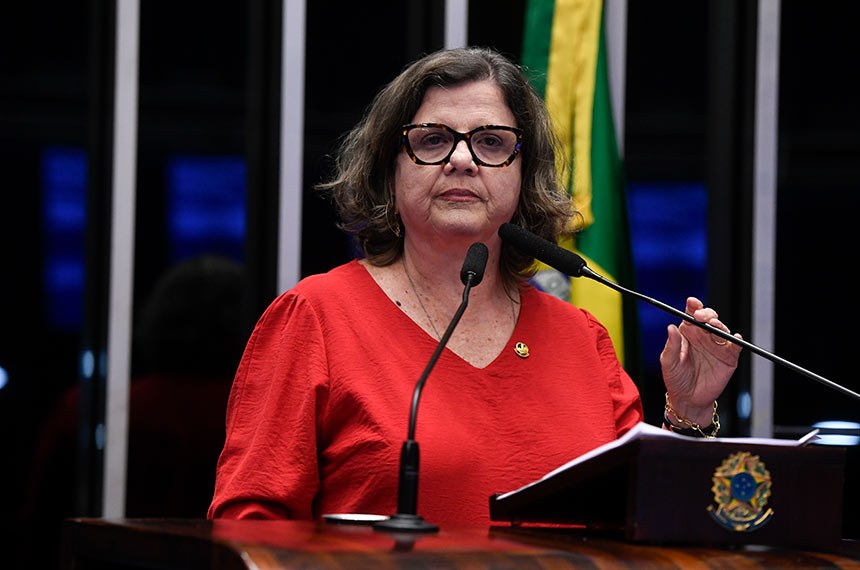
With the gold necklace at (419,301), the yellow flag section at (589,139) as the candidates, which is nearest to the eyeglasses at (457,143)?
the gold necklace at (419,301)

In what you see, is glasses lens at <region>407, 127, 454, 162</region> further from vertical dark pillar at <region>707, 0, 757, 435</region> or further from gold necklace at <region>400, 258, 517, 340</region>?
vertical dark pillar at <region>707, 0, 757, 435</region>

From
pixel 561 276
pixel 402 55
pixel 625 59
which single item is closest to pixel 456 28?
pixel 402 55

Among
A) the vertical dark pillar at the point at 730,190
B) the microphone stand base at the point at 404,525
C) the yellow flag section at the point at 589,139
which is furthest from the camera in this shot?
the vertical dark pillar at the point at 730,190

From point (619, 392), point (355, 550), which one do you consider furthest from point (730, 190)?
point (355, 550)

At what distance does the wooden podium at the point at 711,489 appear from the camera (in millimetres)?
1308

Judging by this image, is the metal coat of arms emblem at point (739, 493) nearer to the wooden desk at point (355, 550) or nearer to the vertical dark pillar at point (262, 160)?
the wooden desk at point (355, 550)

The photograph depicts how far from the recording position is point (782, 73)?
3762 millimetres

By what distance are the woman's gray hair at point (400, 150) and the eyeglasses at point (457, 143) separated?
58 mm

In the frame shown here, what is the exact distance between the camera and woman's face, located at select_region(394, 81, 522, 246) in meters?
2.01

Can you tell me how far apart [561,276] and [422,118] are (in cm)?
119

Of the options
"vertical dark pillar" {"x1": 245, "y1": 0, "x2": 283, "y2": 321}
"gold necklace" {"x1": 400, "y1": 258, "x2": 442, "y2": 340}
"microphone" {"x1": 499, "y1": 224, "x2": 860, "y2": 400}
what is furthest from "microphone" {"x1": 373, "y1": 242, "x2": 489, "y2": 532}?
"vertical dark pillar" {"x1": 245, "y1": 0, "x2": 283, "y2": 321}

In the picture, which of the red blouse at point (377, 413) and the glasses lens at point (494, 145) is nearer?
the red blouse at point (377, 413)

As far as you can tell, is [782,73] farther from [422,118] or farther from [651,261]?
Result: [422,118]

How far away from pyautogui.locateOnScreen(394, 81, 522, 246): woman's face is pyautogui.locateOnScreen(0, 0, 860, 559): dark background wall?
4.65ft
